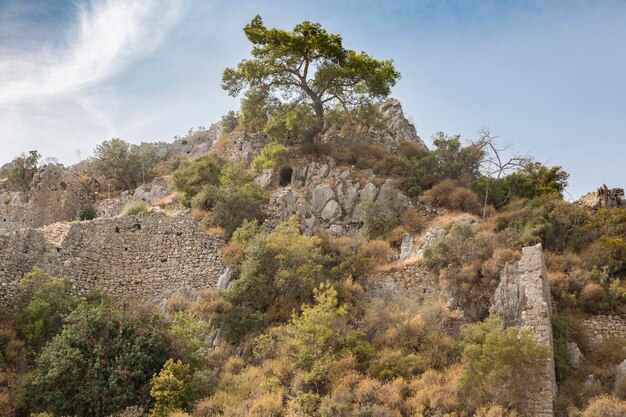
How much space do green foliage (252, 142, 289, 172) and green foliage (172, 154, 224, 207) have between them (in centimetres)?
183

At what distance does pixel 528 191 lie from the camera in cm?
2728

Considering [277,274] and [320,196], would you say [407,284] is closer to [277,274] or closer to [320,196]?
[277,274]

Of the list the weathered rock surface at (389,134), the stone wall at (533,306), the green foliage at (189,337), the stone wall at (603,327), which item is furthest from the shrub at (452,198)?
the green foliage at (189,337)

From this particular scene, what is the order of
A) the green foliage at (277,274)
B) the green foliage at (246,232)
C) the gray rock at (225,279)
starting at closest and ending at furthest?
the green foliage at (277,274), the gray rock at (225,279), the green foliage at (246,232)

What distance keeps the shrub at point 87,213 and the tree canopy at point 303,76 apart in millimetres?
9258

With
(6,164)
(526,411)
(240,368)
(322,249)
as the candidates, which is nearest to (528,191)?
(322,249)

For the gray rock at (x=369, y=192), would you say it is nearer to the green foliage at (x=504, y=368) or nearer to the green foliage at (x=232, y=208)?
the green foliage at (x=232, y=208)

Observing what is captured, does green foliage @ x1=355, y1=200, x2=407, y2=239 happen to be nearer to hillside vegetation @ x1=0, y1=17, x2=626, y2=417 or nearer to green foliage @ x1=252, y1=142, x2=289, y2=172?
hillside vegetation @ x1=0, y1=17, x2=626, y2=417

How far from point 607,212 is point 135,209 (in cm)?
1949

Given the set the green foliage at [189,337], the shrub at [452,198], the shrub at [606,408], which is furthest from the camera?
the shrub at [452,198]

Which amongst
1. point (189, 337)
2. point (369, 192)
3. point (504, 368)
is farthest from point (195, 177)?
point (504, 368)

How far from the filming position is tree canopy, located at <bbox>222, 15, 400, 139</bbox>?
29.4 meters

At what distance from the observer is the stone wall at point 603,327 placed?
18.9 meters

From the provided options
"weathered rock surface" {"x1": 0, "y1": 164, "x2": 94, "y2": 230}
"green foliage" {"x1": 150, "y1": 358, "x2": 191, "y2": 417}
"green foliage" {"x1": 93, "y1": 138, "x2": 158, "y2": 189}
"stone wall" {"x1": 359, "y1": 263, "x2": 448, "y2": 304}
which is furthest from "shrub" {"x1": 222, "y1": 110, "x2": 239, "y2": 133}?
"green foliage" {"x1": 150, "y1": 358, "x2": 191, "y2": 417}
